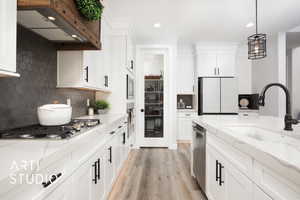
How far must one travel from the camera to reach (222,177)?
141 cm

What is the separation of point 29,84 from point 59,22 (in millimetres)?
655

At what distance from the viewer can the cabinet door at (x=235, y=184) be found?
1002 mm

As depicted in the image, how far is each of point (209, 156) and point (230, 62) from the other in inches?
139

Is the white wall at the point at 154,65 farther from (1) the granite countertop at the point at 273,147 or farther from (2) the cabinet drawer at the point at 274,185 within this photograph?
(2) the cabinet drawer at the point at 274,185

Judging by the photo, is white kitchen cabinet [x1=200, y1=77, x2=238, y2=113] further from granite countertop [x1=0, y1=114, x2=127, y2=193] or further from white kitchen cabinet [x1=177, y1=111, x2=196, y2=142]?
granite countertop [x1=0, y1=114, x2=127, y2=193]

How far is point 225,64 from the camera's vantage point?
176 inches

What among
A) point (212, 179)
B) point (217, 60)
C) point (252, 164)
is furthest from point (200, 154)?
point (217, 60)

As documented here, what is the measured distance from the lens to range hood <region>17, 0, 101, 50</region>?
Answer: 3.45 feet

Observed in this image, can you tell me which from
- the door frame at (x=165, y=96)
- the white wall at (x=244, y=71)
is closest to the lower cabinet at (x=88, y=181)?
the door frame at (x=165, y=96)

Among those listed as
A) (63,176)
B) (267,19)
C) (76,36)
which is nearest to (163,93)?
(267,19)

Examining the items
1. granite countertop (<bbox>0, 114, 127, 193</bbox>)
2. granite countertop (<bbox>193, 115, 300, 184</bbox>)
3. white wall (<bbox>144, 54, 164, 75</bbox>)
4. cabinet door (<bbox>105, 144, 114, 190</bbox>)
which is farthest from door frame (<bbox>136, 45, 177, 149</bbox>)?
granite countertop (<bbox>0, 114, 127, 193</bbox>)

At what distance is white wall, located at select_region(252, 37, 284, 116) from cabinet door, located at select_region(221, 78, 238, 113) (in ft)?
2.58

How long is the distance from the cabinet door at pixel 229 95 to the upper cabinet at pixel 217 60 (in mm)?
264

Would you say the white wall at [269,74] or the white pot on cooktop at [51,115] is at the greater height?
the white wall at [269,74]
